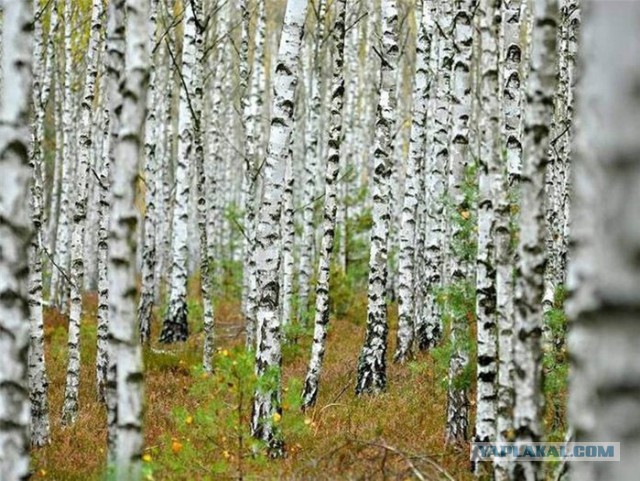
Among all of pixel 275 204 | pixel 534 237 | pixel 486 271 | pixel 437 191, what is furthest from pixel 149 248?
pixel 534 237

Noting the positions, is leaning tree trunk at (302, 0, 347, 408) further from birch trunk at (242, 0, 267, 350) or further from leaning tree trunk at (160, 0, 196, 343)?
leaning tree trunk at (160, 0, 196, 343)

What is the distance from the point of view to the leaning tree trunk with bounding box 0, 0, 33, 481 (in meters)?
4.33

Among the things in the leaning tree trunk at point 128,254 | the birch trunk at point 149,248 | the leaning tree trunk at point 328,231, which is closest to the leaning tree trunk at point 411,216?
the leaning tree trunk at point 328,231

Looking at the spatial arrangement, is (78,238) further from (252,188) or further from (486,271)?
(486,271)

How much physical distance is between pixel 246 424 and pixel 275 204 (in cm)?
242

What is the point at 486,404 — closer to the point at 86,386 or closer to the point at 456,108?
the point at 456,108

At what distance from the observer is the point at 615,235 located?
170 cm

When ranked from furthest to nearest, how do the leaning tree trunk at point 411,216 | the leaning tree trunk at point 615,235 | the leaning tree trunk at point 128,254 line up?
the leaning tree trunk at point 411,216
the leaning tree trunk at point 128,254
the leaning tree trunk at point 615,235

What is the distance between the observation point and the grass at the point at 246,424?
6.64 metres

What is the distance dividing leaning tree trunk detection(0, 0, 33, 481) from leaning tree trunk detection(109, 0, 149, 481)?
1.65ft

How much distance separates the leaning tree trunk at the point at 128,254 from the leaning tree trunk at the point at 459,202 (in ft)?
14.1

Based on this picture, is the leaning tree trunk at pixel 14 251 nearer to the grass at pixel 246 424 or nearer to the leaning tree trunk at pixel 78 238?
the grass at pixel 246 424

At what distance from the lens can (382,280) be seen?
442 inches

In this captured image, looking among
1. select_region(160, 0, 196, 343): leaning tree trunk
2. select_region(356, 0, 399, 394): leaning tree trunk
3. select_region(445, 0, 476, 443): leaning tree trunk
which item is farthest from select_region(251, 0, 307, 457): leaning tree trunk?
select_region(160, 0, 196, 343): leaning tree trunk
